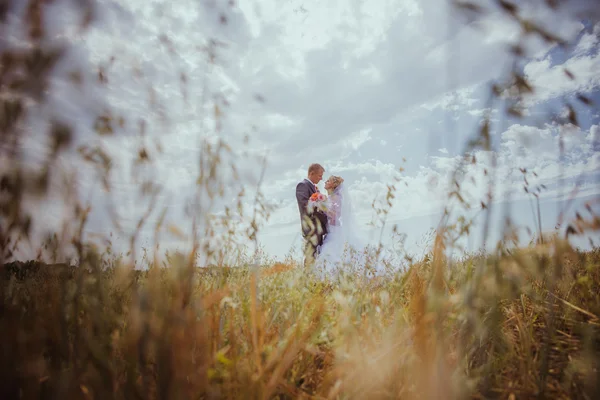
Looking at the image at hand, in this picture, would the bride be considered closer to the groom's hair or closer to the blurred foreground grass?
the groom's hair

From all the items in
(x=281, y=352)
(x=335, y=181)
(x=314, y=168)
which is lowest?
(x=281, y=352)

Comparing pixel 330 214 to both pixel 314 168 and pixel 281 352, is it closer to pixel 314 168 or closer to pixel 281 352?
pixel 314 168

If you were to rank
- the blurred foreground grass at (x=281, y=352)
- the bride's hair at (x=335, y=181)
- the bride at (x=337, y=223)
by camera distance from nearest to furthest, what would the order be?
the blurred foreground grass at (x=281, y=352) < the bride at (x=337, y=223) < the bride's hair at (x=335, y=181)

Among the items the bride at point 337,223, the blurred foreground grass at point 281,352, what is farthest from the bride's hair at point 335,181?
the blurred foreground grass at point 281,352

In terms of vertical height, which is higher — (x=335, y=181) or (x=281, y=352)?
(x=335, y=181)

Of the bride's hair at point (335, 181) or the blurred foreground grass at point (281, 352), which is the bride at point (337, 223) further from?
the blurred foreground grass at point (281, 352)

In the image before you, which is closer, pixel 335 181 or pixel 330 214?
pixel 330 214

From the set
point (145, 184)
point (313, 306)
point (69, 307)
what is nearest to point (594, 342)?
point (313, 306)

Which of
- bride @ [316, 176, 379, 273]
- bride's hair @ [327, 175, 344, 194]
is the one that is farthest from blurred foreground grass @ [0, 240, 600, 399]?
bride's hair @ [327, 175, 344, 194]

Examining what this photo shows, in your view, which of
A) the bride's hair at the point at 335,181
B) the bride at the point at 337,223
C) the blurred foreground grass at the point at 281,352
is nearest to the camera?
the blurred foreground grass at the point at 281,352

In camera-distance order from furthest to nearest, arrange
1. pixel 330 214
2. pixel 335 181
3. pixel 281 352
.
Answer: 1. pixel 335 181
2. pixel 330 214
3. pixel 281 352

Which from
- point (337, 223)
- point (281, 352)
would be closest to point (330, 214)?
point (337, 223)

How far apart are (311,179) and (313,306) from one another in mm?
6171

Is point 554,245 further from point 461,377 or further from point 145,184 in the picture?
point 145,184
